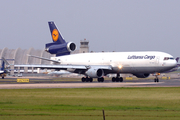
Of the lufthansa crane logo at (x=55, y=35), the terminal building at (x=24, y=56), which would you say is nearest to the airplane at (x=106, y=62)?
the lufthansa crane logo at (x=55, y=35)

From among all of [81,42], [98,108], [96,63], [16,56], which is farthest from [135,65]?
[16,56]

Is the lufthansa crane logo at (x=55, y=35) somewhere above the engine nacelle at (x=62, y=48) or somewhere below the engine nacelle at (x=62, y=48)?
above

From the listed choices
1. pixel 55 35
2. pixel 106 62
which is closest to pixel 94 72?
pixel 106 62

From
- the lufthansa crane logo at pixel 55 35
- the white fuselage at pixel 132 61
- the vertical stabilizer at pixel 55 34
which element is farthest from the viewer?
the lufthansa crane logo at pixel 55 35

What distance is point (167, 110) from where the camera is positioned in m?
20.4

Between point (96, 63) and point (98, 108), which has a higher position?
point (96, 63)

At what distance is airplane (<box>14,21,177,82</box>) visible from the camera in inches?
2286

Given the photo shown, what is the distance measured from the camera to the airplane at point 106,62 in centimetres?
5806

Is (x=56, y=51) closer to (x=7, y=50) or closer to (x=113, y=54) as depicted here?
(x=113, y=54)

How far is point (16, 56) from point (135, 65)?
136 meters

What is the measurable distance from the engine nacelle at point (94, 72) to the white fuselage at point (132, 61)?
249 centimetres

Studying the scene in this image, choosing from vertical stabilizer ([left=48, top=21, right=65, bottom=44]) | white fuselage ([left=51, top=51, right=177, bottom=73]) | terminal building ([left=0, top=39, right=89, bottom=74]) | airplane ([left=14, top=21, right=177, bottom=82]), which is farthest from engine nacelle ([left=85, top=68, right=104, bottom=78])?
terminal building ([left=0, top=39, right=89, bottom=74])

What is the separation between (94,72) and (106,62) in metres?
4.63

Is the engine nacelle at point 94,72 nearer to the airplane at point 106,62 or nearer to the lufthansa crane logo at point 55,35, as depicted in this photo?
the airplane at point 106,62
